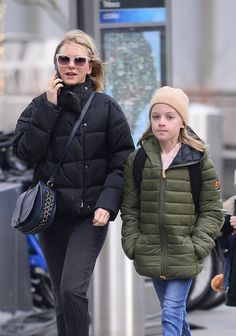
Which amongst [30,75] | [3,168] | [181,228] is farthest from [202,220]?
[30,75]

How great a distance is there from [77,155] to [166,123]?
448 millimetres

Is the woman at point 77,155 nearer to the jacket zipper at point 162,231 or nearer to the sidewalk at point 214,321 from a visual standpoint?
the jacket zipper at point 162,231

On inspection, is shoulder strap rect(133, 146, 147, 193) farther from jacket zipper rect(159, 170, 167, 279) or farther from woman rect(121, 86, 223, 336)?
jacket zipper rect(159, 170, 167, 279)

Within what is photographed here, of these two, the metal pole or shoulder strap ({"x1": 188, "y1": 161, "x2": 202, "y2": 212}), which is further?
the metal pole

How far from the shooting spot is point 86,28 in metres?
6.72

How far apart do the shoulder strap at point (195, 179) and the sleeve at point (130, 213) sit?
0.27 m

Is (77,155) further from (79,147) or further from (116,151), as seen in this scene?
(116,151)

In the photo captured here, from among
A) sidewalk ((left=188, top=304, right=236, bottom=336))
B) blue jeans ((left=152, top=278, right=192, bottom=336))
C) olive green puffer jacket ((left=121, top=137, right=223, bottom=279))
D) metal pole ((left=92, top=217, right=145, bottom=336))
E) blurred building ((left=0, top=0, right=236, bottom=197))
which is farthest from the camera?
sidewalk ((left=188, top=304, right=236, bottom=336))

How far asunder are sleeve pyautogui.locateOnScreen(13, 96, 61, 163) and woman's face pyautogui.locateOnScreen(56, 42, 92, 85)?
0.16m

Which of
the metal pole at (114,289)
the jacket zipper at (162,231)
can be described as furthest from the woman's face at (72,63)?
the metal pole at (114,289)

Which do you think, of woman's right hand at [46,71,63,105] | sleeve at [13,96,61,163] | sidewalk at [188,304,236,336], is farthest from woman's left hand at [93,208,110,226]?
sidewalk at [188,304,236,336]

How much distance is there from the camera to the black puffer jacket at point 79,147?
222 inches

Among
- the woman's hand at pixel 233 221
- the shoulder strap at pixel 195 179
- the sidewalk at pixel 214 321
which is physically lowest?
the sidewalk at pixel 214 321

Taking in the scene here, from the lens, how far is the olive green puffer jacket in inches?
218
